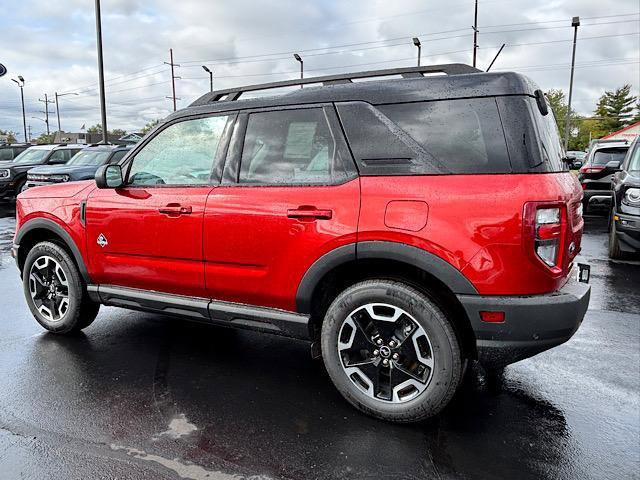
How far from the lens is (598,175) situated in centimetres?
1070

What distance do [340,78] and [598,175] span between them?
931 cm

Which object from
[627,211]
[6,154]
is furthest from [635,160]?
[6,154]

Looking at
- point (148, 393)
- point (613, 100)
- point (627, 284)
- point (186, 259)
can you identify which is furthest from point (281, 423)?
point (613, 100)

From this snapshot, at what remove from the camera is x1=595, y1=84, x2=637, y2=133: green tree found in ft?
266

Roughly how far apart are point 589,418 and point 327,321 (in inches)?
65.4

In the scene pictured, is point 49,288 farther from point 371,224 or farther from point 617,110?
point 617,110

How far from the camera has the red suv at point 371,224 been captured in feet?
8.70

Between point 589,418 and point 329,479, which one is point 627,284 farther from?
point 329,479

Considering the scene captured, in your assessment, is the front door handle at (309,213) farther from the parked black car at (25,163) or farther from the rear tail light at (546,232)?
the parked black car at (25,163)

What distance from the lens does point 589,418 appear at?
3.09 meters

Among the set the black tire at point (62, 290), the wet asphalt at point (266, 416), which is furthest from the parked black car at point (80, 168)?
the wet asphalt at point (266, 416)

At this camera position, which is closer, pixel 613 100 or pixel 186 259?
pixel 186 259

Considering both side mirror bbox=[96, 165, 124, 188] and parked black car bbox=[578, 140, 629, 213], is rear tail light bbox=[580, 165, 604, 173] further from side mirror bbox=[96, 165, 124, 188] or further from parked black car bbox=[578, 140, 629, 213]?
side mirror bbox=[96, 165, 124, 188]

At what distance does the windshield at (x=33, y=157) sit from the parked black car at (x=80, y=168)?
9.70 ft
